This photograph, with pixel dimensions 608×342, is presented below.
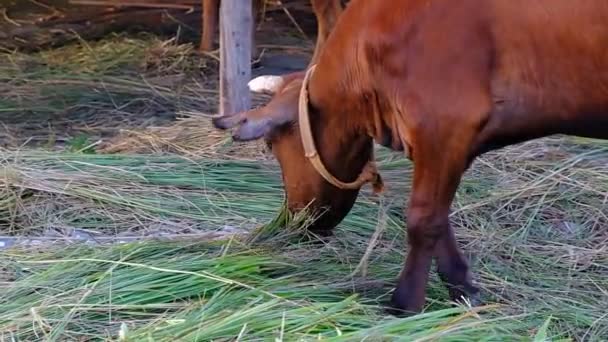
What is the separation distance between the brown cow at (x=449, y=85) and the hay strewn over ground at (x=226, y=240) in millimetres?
400

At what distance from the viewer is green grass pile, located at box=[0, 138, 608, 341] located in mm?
3832

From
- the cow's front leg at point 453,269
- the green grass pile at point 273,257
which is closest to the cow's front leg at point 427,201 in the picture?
the green grass pile at point 273,257

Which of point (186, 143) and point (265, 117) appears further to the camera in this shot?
point (186, 143)

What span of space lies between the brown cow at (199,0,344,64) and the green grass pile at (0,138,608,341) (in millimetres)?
2047

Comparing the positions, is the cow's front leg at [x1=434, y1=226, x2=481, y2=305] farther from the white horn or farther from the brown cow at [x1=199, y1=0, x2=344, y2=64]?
the brown cow at [x1=199, y1=0, x2=344, y2=64]

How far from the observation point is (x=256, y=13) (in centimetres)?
955

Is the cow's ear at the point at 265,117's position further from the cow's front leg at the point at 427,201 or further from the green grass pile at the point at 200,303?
the cow's front leg at the point at 427,201

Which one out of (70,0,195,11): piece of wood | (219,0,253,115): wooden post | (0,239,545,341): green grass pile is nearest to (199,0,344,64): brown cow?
(70,0,195,11): piece of wood

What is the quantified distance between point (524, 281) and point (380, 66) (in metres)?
1.15

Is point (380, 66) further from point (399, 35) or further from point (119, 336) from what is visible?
point (119, 336)

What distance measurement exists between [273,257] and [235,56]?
2441 millimetres

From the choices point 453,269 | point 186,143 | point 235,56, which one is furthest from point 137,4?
point 453,269

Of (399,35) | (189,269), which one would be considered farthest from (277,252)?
(399,35)

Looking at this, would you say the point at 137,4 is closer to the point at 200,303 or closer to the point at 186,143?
the point at 186,143
